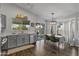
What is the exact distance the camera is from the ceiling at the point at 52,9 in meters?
2.36

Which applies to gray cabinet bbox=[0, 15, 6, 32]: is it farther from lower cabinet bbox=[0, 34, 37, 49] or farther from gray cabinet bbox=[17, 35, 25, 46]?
gray cabinet bbox=[17, 35, 25, 46]

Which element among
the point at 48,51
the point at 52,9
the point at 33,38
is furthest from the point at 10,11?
the point at 48,51

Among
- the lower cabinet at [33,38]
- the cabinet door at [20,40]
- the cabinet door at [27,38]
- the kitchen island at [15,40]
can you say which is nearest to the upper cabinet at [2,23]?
the kitchen island at [15,40]

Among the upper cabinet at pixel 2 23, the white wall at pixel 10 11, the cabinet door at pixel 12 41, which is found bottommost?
the cabinet door at pixel 12 41

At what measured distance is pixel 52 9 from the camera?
239 centimetres

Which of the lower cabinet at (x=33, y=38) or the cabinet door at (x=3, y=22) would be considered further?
the lower cabinet at (x=33, y=38)

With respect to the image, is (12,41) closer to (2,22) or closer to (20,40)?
(20,40)

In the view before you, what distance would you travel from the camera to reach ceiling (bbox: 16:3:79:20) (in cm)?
236

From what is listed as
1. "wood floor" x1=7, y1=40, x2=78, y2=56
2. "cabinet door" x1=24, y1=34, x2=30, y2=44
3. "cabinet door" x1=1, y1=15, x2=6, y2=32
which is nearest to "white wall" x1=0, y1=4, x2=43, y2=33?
"cabinet door" x1=1, y1=15, x2=6, y2=32

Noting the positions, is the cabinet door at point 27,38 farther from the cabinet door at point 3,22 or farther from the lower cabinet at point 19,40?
the cabinet door at point 3,22

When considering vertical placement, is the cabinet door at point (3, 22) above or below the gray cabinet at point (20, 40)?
above

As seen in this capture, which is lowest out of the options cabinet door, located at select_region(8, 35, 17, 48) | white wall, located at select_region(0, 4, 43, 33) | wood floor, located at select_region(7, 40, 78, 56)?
wood floor, located at select_region(7, 40, 78, 56)

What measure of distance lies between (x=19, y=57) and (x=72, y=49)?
123 centimetres

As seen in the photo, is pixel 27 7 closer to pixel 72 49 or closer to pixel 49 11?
pixel 49 11
